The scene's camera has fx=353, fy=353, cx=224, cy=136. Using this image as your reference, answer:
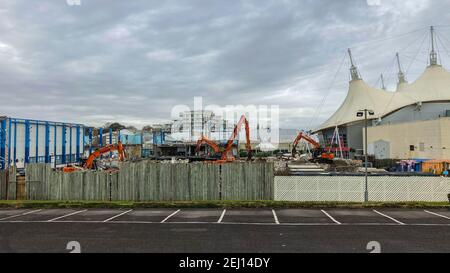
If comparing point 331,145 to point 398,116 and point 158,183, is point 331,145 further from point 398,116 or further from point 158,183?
point 158,183

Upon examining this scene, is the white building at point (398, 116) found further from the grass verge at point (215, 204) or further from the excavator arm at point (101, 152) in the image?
the excavator arm at point (101, 152)

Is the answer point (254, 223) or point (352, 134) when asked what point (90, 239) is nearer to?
point (254, 223)

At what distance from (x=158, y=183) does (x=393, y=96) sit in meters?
83.5

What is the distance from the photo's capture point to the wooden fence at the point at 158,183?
19500 mm

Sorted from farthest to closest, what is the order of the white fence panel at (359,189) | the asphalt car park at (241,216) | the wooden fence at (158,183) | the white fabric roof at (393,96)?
the white fabric roof at (393,96)
the wooden fence at (158,183)
the white fence panel at (359,189)
the asphalt car park at (241,216)

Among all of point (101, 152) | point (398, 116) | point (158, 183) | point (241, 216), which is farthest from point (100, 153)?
point (398, 116)

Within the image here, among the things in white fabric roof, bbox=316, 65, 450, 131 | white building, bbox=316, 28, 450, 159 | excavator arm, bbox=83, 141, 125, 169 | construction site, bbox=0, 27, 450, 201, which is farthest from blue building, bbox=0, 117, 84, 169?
white fabric roof, bbox=316, 65, 450, 131

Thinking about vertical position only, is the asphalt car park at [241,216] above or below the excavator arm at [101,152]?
below

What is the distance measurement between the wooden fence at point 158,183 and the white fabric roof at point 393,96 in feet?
237

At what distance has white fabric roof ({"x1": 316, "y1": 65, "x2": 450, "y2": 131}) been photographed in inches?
3253

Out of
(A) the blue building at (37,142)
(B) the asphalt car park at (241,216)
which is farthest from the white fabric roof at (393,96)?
(B) the asphalt car park at (241,216)

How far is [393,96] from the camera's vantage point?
290ft
